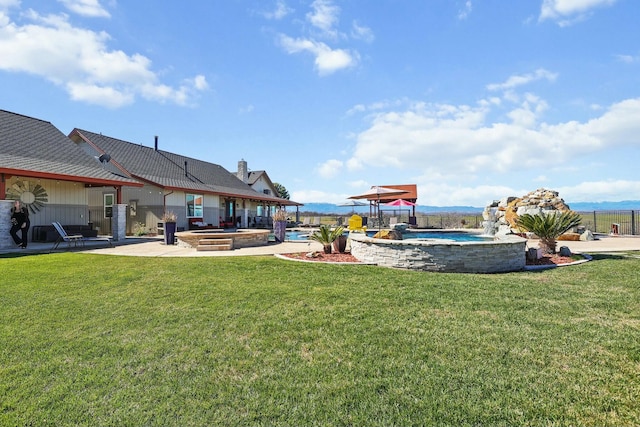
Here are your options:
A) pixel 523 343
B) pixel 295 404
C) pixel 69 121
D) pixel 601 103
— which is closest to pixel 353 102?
pixel 601 103

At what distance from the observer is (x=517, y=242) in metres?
8.05

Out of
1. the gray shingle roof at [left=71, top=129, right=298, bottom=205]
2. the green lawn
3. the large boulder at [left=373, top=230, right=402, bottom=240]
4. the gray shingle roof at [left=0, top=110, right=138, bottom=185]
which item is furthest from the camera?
the gray shingle roof at [left=71, top=129, right=298, bottom=205]

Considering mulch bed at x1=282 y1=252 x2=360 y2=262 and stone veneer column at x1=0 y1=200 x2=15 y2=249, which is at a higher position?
stone veneer column at x1=0 y1=200 x2=15 y2=249

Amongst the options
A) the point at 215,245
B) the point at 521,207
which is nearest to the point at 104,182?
the point at 215,245

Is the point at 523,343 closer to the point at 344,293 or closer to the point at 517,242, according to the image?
the point at 344,293

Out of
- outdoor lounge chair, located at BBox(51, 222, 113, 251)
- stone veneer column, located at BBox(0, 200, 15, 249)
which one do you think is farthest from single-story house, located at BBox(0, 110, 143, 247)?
outdoor lounge chair, located at BBox(51, 222, 113, 251)

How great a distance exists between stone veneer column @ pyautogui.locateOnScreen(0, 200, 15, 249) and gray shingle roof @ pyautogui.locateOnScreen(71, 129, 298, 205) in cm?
685

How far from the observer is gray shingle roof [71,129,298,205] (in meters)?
19.3

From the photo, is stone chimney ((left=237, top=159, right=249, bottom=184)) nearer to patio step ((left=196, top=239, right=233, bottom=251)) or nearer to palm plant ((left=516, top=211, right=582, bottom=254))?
patio step ((left=196, top=239, right=233, bottom=251))

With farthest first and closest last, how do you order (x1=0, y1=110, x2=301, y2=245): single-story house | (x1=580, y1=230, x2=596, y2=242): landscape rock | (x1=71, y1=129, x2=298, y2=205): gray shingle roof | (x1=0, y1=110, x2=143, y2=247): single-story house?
(x1=71, y1=129, x2=298, y2=205): gray shingle roof
(x1=580, y1=230, x2=596, y2=242): landscape rock
(x1=0, y1=110, x2=301, y2=245): single-story house
(x1=0, y1=110, x2=143, y2=247): single-story house

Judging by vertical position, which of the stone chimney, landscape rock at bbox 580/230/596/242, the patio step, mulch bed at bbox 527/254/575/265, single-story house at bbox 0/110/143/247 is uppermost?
the stone chimney

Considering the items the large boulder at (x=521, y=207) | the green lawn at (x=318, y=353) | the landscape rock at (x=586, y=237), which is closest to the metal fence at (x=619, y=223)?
the landscape rock at (x=586, y=237)

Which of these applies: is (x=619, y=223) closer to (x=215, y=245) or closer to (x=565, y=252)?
(x=565, y=252)

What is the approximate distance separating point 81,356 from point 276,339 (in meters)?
2.02
